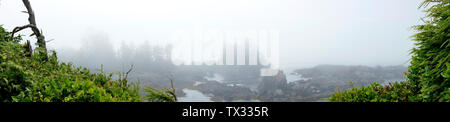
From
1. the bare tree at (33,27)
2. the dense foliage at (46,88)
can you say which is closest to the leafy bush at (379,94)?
the dense foliage at (46,88)

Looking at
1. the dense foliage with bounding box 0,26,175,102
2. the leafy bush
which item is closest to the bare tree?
the dense foliage with bounding box 0,26,175,102

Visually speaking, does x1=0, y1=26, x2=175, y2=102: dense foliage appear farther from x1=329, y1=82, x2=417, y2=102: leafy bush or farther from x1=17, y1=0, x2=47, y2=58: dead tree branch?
x1=329, y1=82, x2=417, y2=102: leafy bush

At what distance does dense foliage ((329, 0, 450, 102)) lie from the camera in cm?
457

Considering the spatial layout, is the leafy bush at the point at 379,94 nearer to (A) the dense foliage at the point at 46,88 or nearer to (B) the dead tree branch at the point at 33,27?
(A) the dense foliage at the point at 46,88

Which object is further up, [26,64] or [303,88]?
[26,64]

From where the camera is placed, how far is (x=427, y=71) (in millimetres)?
5020
